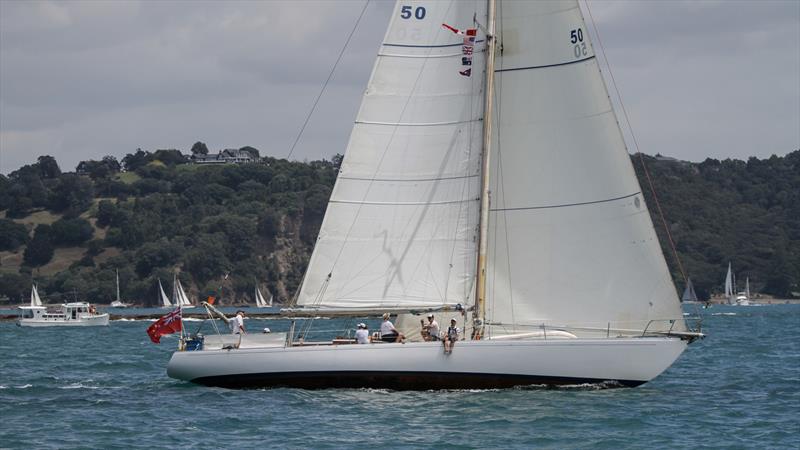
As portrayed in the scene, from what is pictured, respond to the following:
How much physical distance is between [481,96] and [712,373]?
11.9 m

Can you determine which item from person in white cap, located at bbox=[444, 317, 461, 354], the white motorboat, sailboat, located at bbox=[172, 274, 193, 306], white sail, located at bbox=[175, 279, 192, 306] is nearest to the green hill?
sailboat, located at bbox=[172, 274, 193, 306]

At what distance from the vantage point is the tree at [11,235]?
573ft

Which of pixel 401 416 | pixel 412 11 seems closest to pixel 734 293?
pixel 412 11

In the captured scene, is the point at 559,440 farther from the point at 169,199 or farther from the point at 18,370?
the point at 169,199

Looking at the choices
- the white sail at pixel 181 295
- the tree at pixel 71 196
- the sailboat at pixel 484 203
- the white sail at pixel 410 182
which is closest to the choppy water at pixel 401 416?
the sailboat at pixel 484 203

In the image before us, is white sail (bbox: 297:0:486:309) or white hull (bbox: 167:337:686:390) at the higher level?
white sail (bbox: 297:0:486:309)

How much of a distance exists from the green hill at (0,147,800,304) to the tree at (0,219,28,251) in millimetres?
130

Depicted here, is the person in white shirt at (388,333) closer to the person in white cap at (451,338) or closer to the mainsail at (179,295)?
the person in white cap at (451,338)

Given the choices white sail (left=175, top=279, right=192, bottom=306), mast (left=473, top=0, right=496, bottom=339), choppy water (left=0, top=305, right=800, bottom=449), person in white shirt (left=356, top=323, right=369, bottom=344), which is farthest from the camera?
white sail (left=175, top=279, right=192, bottom=306)

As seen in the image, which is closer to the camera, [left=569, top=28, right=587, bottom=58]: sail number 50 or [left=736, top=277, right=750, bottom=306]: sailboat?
[left=569, top=28, right=587, bottom=58]: sail number 50

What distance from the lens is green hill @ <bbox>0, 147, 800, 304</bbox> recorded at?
525 feet

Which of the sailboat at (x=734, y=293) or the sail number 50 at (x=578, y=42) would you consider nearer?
the sail number 50 at (x=578, y=42)

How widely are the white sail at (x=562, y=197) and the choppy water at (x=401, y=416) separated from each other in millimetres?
1908

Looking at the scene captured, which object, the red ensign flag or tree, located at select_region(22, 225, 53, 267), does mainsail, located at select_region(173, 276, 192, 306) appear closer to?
tree, located at select_region(22, 225, 53, 267)
